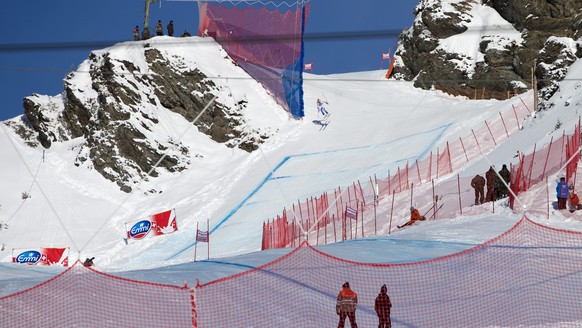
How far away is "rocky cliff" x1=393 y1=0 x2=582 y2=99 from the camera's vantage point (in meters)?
50.9

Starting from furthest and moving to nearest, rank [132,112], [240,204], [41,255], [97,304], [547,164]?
[132,112], [240,204], [41,255], [547,164], [97,304]

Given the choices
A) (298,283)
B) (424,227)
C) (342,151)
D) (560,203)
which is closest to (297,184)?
(342,151)

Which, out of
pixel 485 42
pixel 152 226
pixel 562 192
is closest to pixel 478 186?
pixel 562 192

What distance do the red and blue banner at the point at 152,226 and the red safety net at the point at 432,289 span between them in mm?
18784

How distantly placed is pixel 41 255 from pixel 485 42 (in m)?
27.5

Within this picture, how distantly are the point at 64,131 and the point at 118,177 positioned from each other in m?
6.11

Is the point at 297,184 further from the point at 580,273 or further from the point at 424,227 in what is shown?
the point at 580,273

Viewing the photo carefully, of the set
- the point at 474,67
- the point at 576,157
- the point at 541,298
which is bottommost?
the point at 541,298

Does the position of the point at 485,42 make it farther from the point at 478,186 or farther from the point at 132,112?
the point at 478,186

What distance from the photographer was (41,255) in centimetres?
3725

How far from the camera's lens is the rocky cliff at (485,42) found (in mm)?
50938

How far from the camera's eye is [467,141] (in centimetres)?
Answer: 3734

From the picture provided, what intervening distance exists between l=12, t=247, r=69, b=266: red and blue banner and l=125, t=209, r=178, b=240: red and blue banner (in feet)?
8.29

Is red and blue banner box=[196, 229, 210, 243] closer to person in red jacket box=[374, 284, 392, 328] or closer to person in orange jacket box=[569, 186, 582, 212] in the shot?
person in orange jacket box=[569, 186, 582, 212]
